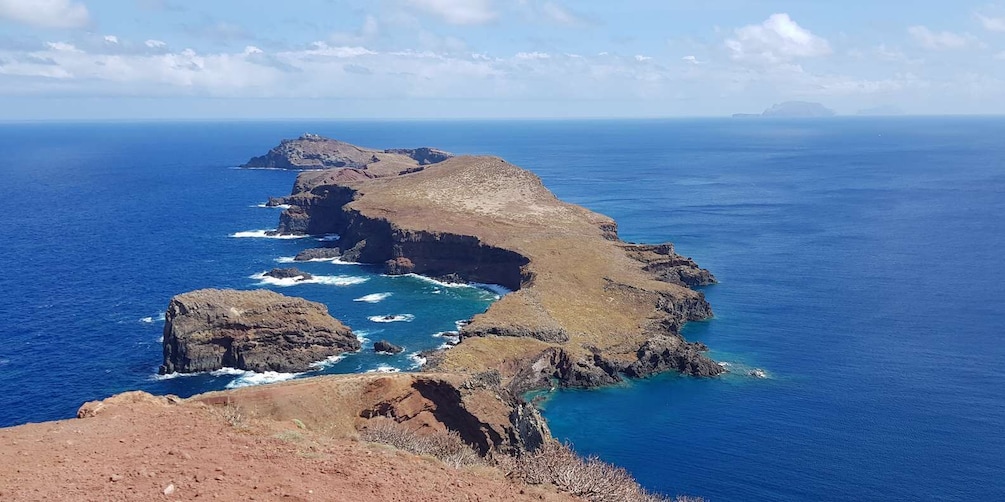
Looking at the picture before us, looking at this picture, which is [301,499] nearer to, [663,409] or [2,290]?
[663,409]

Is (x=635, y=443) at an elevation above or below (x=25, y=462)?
below

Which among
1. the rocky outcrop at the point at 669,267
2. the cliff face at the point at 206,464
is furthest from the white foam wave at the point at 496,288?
the cliff face at the point at 206,464

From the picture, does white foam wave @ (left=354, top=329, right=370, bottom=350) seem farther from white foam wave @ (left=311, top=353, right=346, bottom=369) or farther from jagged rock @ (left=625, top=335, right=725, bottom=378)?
jagged rock @ (left=625, top=335, right=725, bottom=378)

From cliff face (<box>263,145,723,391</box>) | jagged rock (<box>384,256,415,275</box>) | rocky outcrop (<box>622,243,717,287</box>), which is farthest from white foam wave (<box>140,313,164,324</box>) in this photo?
rocky outcrop (<box>622,243,717,287</box>)

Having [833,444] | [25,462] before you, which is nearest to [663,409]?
[833,444]

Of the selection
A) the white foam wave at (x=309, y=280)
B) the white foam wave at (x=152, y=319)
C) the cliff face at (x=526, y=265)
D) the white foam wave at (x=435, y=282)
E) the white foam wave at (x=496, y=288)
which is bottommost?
the white foam wave at (x=152, y=319)

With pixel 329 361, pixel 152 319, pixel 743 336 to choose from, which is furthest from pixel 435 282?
pixel 743 336

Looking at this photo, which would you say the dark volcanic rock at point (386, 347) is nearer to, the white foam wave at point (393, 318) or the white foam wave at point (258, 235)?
the white foam wave at point (393, 318)
